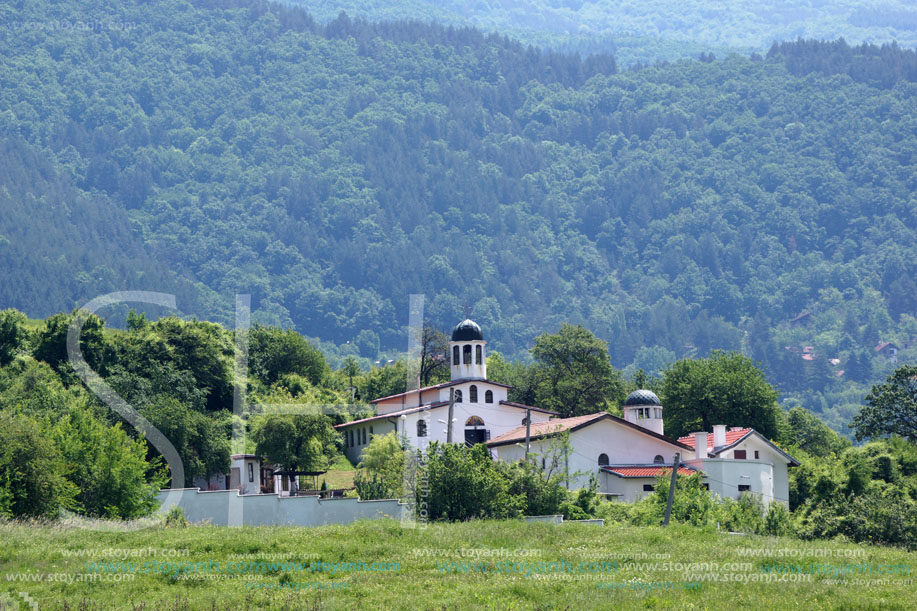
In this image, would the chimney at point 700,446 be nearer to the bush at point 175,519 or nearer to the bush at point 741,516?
the bush at point 741,516

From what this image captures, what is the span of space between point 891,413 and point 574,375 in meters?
23.4

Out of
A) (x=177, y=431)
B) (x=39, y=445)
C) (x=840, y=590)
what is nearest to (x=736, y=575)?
(x=840, y=590)

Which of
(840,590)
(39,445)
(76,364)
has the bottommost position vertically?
(840,590)

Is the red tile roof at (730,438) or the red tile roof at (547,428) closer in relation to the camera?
A: the red tile roof at (547,428)

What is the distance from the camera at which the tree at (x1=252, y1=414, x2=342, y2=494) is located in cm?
6575

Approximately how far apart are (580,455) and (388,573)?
38.0m

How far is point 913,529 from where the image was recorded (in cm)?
4553

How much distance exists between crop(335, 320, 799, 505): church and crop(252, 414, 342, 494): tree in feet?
16.6

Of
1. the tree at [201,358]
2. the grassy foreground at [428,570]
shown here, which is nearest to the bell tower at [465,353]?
the tree at [201,358]

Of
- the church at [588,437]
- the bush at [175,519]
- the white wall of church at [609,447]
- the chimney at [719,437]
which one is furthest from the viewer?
the chimney at [719,437]

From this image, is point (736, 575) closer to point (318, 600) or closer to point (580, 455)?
point (318, 600)

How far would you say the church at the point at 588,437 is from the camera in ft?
214

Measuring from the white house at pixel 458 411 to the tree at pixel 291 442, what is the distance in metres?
7.03

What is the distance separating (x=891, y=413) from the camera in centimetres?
9288
